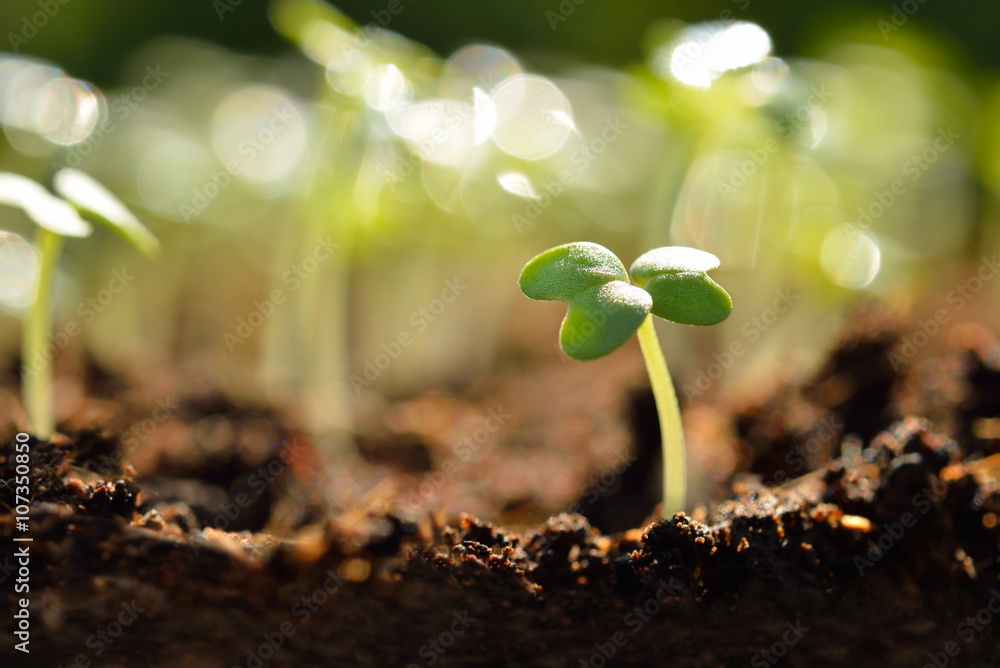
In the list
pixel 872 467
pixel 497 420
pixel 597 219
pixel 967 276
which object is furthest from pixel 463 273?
pixel 967 276

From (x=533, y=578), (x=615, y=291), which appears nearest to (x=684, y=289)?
(x=615, y=291)

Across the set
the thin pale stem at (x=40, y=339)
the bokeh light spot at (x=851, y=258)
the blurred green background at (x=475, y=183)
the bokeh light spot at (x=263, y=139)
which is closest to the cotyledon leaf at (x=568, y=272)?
the blurred green background at (x=475, y=183)

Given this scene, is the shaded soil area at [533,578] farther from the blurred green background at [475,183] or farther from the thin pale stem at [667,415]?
the blurred green background at [475,183]

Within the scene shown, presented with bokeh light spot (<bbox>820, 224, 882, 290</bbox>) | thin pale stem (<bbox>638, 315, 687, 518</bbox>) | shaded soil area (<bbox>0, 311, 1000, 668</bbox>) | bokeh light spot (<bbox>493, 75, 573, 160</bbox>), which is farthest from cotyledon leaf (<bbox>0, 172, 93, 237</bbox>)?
bokeh light spot (<bbox>820, 224, 882, 290</bbox>)

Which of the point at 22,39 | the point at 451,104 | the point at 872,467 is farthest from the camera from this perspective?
the point at 22,39

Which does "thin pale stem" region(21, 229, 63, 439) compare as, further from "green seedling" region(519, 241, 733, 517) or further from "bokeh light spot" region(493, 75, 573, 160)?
"bokeh light spot" region(493, 75, 573, 160)

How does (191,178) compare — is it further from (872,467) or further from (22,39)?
(22,39)
